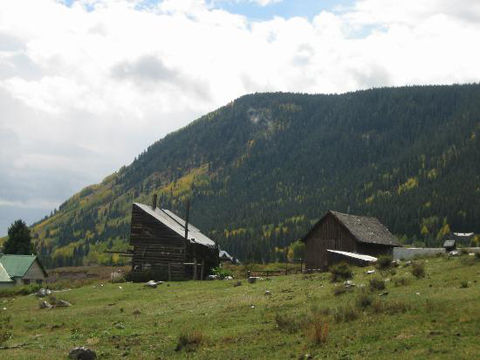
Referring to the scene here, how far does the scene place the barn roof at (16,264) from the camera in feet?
235

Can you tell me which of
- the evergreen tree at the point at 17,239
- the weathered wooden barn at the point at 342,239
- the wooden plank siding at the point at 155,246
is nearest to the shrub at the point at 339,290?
the weathered wooden barn at the point at 342,239

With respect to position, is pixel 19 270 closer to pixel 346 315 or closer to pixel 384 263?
pixel 384 263

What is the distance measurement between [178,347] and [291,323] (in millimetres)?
4234

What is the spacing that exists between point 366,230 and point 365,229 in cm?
20

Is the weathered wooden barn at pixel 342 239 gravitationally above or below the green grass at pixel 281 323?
above

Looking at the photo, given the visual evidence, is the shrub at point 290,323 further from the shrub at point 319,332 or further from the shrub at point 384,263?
the shrub at point 384,263

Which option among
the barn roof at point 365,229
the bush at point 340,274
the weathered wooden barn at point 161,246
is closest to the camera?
the bush at point 340,274

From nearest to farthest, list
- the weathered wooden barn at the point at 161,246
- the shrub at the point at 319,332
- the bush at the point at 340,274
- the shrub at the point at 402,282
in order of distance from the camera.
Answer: the shrub at the point at 319,332
the shrub at the point at 402,282
the bush at the point at 340,274
the weathered wooden barn at the point at 161,246

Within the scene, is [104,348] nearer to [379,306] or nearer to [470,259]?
[379,306]

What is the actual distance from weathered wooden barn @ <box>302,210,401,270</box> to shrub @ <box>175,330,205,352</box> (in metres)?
39.1

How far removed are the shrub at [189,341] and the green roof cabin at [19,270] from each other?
54.8m

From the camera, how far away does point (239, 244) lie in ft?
582

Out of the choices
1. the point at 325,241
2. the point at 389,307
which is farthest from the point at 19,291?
the point at 389,307

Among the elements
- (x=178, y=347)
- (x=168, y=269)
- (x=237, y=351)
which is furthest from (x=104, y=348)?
(x=168, y=269)
